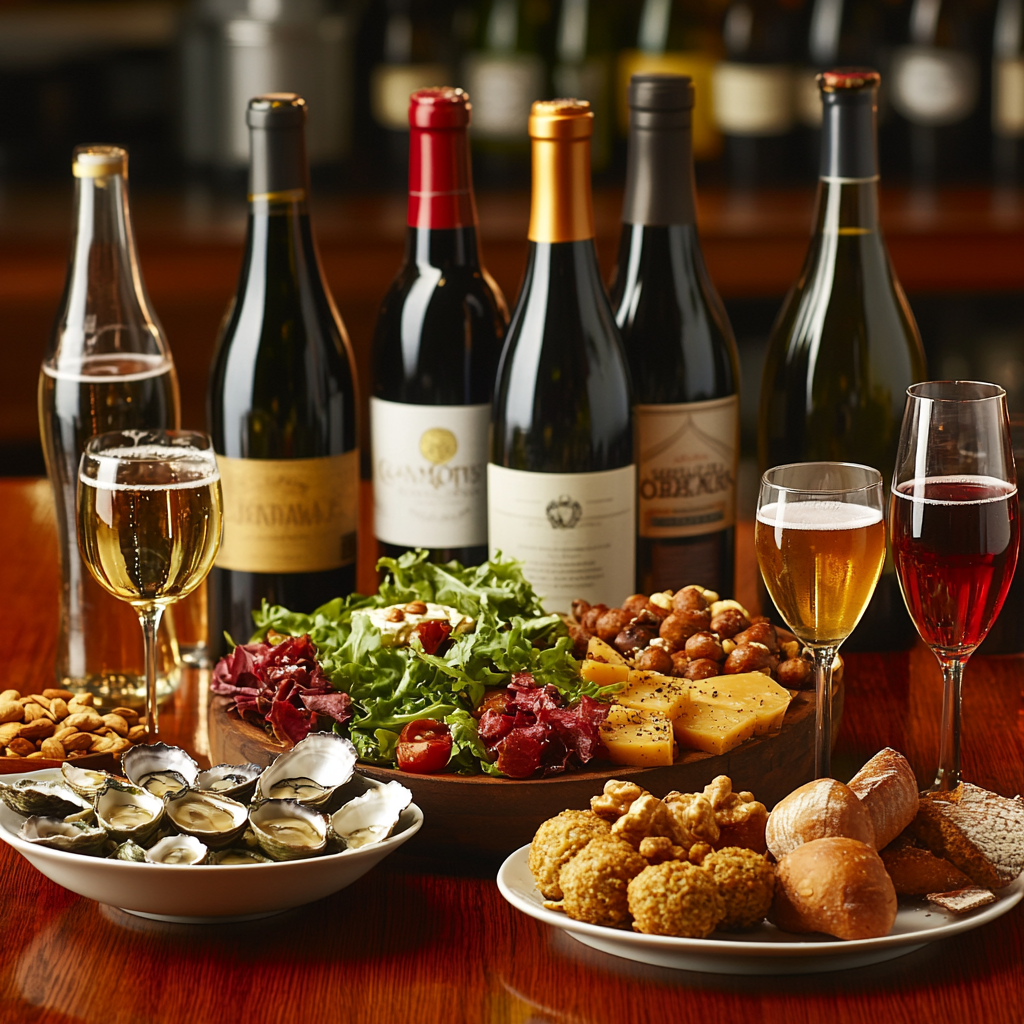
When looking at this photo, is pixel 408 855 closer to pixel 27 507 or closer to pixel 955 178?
pixel 27 507

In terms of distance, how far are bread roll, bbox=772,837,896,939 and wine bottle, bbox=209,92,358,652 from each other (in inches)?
24.0

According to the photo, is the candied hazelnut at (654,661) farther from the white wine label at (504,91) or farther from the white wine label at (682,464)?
the white wine label at (504,91)

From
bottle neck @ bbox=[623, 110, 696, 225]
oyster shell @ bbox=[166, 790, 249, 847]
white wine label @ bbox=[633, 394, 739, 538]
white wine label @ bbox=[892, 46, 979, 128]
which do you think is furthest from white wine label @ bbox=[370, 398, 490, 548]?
white wine label @ bbox=[892, 46, 979, 128]

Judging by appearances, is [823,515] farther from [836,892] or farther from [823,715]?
[836,892]

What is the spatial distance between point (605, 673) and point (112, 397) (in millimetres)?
527

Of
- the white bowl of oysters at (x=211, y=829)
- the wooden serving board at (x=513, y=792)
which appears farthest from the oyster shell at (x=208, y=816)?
the wooden serving board at (x=513, y=792)

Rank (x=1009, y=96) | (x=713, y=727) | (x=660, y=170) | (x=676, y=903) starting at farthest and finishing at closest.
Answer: (x=1009, y=96), (x=660, y=170), (x=713, y=727), (x=676, y=903)

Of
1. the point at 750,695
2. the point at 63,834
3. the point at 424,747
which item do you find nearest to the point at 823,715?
the point at 750,695

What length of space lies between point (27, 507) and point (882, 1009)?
54.4 inches

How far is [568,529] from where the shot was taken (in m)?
1.27

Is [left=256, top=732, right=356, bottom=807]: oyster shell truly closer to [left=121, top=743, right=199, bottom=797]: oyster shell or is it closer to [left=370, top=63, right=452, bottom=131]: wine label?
[left=121, top=743, right=199, bottom=797]: oyster shell

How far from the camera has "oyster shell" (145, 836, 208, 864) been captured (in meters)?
0.87

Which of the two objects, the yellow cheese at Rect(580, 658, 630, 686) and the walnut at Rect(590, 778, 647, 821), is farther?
the yellow cheese at Rect(580, 658, 630, 686)

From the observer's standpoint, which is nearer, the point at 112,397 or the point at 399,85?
the point at 112,397
